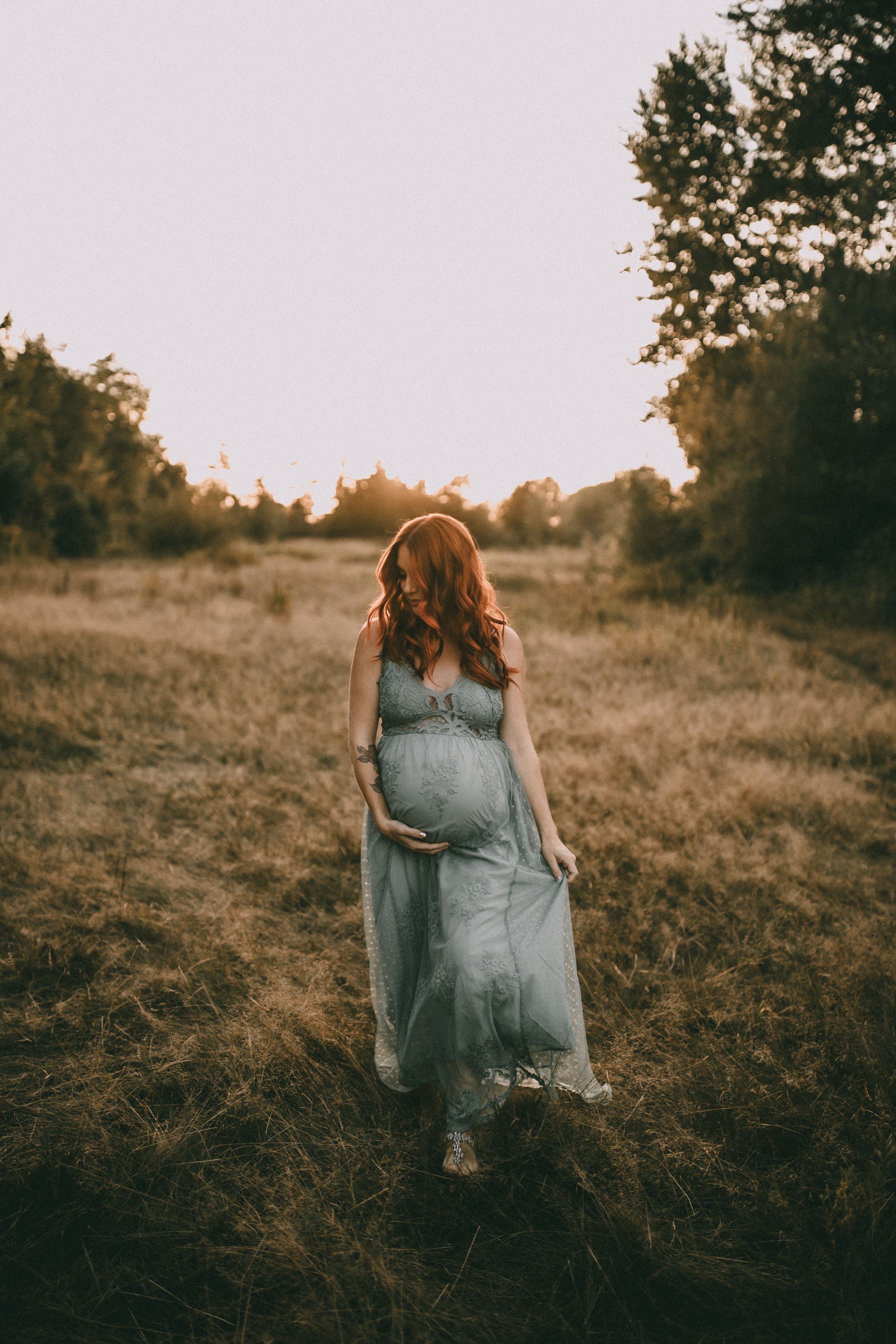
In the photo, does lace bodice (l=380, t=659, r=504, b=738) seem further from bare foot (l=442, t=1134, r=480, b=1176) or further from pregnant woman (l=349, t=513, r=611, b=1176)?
bare foot (l=442, t=1134, r=480, b=1176)

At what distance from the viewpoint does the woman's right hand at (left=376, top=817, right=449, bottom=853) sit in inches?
93.5

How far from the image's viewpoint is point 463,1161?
2.38 metres

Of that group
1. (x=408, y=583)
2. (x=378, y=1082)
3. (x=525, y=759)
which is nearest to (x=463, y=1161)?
(x=378, y=1082)

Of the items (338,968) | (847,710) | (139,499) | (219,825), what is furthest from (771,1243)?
(139,499)

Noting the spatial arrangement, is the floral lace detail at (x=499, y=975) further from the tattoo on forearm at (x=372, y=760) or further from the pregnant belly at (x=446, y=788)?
the tattoo on forearm at (x=372, y=760)

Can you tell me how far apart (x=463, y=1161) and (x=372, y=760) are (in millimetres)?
1310

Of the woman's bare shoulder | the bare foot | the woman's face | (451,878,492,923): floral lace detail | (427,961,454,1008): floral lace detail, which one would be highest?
the woman's face

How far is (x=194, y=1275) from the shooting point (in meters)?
2.00

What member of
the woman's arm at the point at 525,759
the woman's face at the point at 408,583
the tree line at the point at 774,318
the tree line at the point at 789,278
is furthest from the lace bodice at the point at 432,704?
the tree line at the point at 789,278

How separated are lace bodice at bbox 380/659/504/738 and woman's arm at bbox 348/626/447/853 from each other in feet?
0.13

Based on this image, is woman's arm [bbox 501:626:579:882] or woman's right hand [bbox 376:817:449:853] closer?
woman's right hand [bbox 376:817:449:853]

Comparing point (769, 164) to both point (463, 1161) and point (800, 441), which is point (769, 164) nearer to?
point (800, 441)

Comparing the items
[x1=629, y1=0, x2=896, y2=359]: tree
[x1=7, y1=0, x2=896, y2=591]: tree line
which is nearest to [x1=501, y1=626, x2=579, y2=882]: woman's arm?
Result: [x1=7, y1=0, x2=896, y2=591]: tree line

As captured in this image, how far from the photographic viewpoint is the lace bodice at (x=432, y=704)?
2.48 metres
